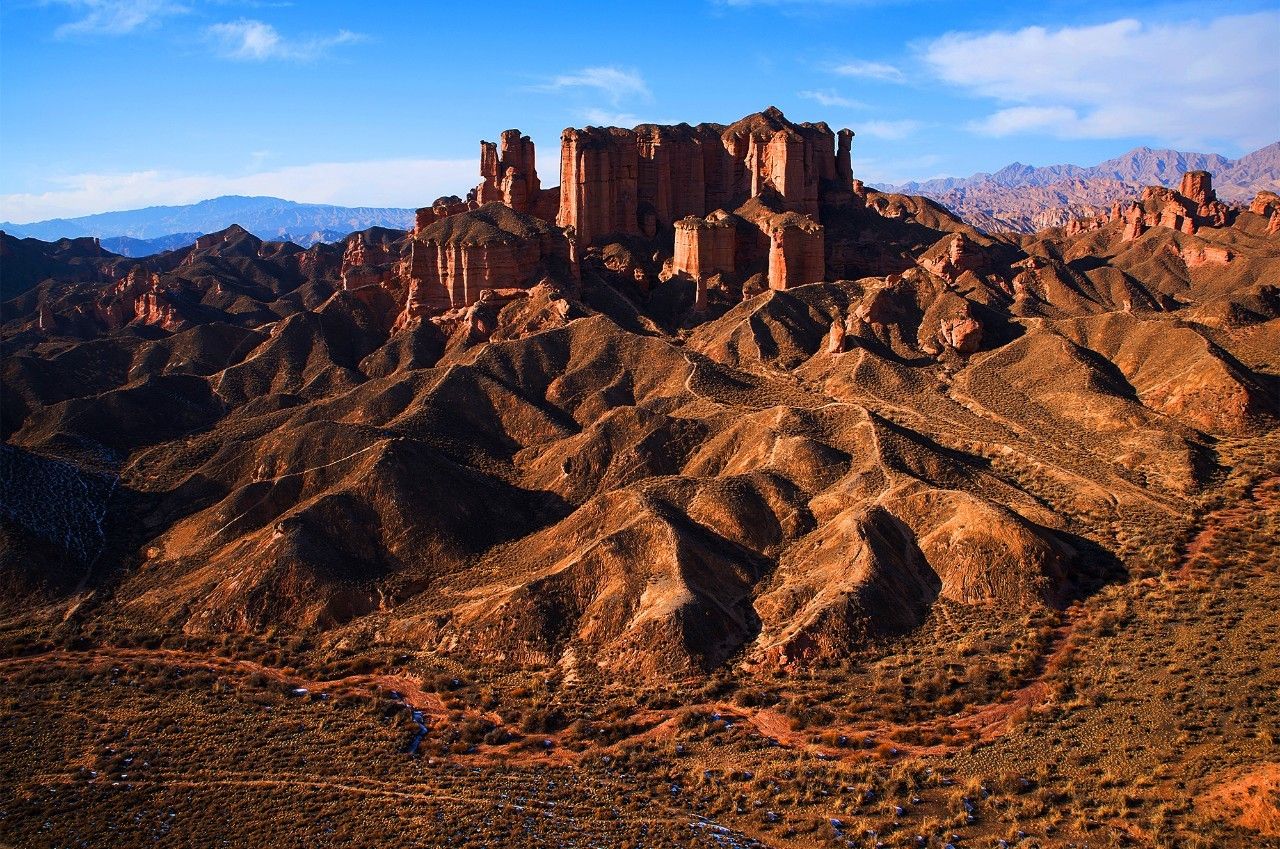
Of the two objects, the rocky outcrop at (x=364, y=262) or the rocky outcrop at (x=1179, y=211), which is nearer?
the rocky outcrop at (x=364, y=262)

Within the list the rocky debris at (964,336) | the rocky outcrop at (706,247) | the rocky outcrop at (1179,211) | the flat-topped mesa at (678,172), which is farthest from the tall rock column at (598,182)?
the rocky outcrop at (1179,211)

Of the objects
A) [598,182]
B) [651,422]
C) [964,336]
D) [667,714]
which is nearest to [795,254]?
[964,336]

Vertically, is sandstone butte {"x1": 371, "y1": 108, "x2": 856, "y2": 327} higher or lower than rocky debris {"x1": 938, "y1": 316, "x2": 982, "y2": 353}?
higher

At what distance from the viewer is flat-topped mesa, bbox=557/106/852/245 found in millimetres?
95688

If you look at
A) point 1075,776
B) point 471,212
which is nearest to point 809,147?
point 471,212

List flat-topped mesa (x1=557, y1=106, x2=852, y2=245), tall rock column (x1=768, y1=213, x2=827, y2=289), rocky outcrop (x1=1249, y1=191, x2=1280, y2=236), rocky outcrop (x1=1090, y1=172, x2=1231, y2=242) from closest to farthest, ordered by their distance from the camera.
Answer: tall rock column (x1=768, y1=213, x2=827, y2=289) → flat-topped mesa (x1=557, y1=106, x2=852, y2=245) → rocky outcrop (x1=1249, y1=191, x2=1280, y2=236) → rocky outcrop (x1=1090, y1=172, x2=1231, y2=242)

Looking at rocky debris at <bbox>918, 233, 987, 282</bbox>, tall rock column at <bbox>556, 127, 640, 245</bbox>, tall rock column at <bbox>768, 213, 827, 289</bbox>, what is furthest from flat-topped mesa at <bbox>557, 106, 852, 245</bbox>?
tall rock column at <bbox>768, 213, 827, 289</bbox>

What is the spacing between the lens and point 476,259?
7956 centimetres

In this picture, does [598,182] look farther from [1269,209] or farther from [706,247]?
[1269,209]

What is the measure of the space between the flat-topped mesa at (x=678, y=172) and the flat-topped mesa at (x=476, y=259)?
450 inches

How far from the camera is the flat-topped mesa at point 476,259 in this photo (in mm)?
79812

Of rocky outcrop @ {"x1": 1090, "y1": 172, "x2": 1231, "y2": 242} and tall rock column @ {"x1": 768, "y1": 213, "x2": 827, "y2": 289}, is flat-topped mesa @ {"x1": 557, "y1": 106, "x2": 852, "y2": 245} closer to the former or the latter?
tall rock column @ {"x1": 768, "y1": 213, "x2": 827, "y2": 289}

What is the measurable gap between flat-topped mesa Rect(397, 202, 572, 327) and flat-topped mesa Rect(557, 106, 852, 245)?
450 inches

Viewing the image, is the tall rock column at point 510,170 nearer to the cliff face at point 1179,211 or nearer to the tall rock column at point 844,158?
the tall rock column at point 844,158
